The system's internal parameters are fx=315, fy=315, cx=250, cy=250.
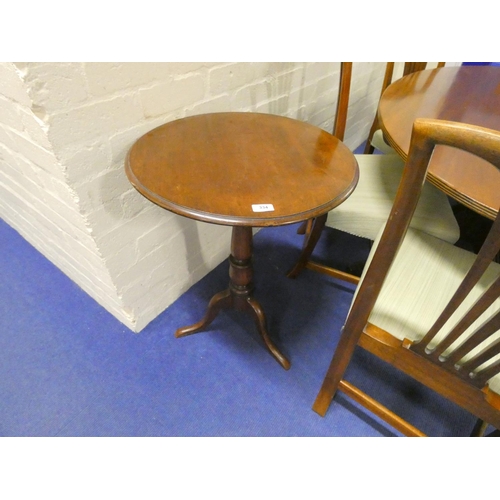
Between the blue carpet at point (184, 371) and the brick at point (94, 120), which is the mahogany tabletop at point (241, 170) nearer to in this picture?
the brick at point (94, 120)

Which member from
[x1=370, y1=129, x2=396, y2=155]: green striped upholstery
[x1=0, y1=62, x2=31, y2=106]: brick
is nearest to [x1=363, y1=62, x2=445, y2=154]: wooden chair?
[x1=370, y1=129, x2=396, y2=155]: green striped upholstery

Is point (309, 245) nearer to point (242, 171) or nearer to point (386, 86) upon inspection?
point (242, 171)

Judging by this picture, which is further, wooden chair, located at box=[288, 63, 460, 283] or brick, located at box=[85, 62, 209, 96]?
wooden chair, located at box=[288, 63, 460, 283]

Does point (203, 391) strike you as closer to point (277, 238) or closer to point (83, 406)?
point (83, 406)

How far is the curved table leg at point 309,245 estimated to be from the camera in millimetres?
1271

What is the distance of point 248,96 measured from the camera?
3.79 ft

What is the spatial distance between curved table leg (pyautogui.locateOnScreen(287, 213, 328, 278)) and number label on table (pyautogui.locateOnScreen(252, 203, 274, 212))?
62cm

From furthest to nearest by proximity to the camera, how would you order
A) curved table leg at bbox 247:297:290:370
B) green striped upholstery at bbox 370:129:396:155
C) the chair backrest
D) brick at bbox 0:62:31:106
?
green striped upholstery at bbox 370:129:396:155 < curved table leg at bbox 247:297:290:370 < brick at bbox 0:62:31:106 < the chair backrest

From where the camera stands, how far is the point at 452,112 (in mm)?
1010

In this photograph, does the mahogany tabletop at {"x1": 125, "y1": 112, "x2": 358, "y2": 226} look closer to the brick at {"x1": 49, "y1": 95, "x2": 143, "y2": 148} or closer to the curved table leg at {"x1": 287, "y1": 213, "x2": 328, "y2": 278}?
the brick at {"x1": 49, "y1": 95, "x2": 143, "y2": 148}

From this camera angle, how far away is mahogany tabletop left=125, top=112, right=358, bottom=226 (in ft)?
2.06

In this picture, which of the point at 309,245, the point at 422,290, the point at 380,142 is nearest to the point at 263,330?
the point at 309,245

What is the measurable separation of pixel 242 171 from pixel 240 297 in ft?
1.71

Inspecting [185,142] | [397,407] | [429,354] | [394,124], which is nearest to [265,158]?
[185,142]
